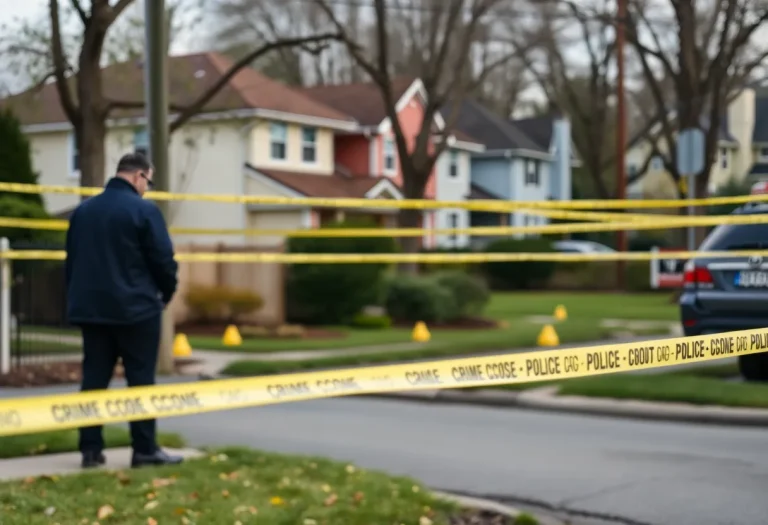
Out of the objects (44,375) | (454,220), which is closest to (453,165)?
(454,220)

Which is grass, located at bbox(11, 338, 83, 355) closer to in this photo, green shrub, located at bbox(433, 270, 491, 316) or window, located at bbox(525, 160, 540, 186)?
green shrub, located at bbox(433, 270, 491, 316)

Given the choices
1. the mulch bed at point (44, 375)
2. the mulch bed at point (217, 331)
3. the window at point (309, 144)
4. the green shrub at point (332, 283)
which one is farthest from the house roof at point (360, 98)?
the mulch bed at point (44, 375)

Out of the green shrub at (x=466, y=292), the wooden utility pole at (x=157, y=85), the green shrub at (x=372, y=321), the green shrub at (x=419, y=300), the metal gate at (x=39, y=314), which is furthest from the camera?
the green shrub at (x=466, y=292)

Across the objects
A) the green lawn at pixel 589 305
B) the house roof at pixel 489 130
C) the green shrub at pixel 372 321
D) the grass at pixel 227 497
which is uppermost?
the house roof at pixel 489 130

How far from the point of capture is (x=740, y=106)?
61781mm

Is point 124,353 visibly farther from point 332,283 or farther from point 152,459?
point 332,283

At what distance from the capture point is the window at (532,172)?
57.0 metres

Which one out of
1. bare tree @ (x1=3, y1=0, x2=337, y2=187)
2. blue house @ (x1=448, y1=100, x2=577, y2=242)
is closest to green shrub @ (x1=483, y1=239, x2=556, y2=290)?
blue house @ (x1=448, y1=100, x2=577, y2=242)

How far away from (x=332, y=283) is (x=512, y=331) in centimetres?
353

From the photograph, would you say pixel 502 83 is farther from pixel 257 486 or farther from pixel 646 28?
pixel 257 486

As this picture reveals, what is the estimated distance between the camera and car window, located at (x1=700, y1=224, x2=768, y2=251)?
34.5ft

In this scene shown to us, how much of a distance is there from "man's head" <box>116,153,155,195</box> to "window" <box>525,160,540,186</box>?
5062 cm

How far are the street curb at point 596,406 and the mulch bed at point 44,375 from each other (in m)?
3.62

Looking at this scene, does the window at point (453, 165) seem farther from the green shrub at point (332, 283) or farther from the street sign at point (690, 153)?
the street sign at point (690, 153)
